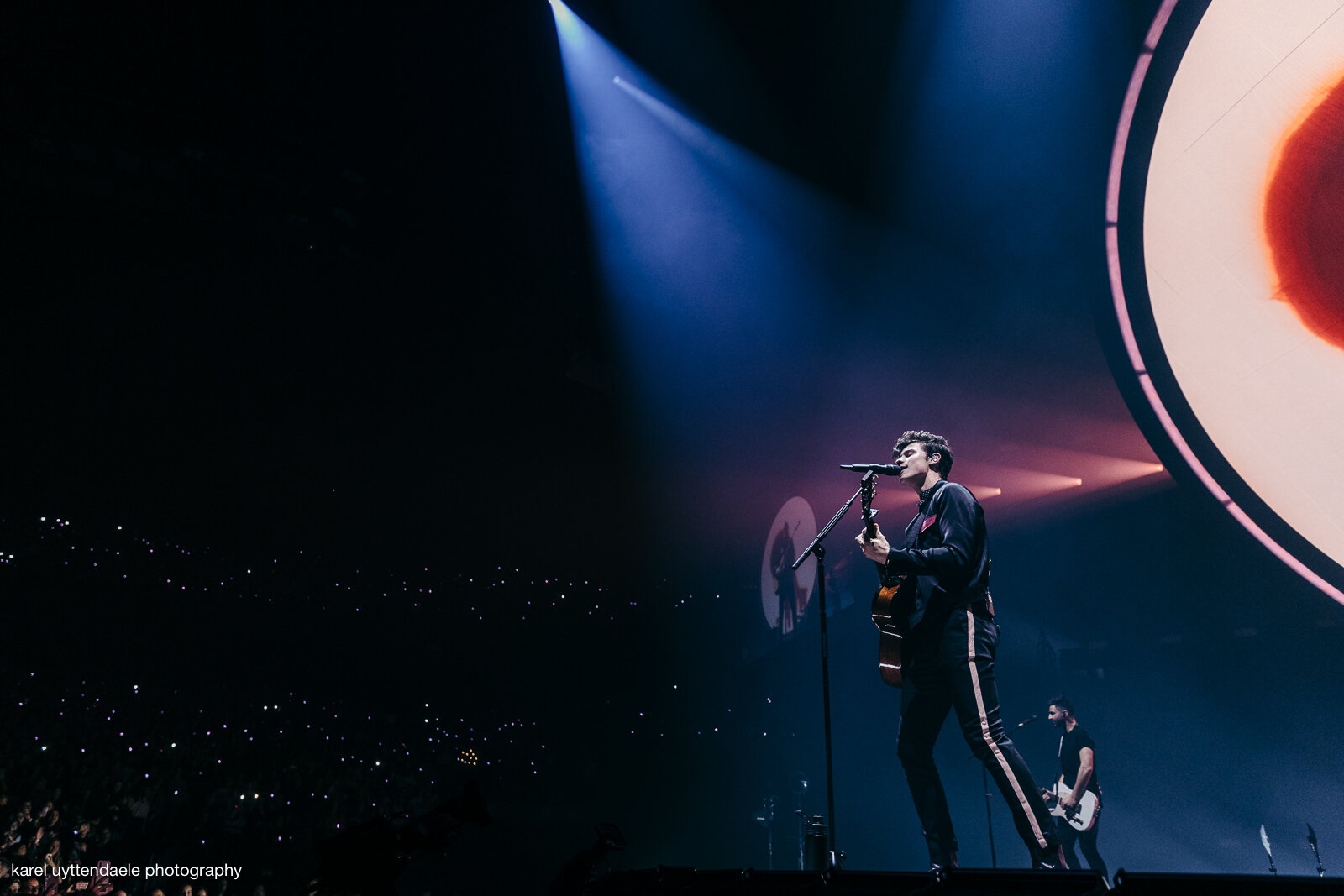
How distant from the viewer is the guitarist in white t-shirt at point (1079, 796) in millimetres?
5852

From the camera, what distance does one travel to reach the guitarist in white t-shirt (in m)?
5.85

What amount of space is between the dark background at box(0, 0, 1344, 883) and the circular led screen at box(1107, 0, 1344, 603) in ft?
1.53

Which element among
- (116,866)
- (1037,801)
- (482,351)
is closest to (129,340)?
(482,351)

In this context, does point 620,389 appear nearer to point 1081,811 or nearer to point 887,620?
point 1081,811

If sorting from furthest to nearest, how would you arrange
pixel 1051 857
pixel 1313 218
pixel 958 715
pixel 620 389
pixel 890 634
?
1. pixel 620 389
2. pixel 890 634
3. pixel 958 715
4. pixel 1313 218
5. pixel 1051 857

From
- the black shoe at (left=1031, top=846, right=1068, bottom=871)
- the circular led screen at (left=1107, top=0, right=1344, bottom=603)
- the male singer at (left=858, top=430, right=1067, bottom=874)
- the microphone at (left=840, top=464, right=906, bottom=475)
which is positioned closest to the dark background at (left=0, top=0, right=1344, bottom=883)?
the circular led screen at (left=1107, top=0, right=1344, bottom=603)

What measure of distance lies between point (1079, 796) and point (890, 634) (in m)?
3.87

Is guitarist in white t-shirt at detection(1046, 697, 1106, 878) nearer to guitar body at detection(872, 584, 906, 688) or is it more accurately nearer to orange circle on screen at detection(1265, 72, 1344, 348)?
guitar body at detection(872, 584, 906, 688)

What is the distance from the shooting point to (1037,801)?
9.66 ft

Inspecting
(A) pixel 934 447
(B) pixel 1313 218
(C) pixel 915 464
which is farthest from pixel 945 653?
(B) pixel 1313 218

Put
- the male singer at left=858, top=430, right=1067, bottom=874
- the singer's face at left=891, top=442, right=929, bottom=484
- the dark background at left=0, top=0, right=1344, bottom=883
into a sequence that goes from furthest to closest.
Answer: the dark background at left=0, top=0, right=1344, bottom=883 < the singer's face at left=891, top=442, right=929, bottom=484 < the male singer at left=858, top=430, right=1067, bottom=874

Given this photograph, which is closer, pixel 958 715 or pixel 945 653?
pixel 958 715

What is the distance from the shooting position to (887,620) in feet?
11.9

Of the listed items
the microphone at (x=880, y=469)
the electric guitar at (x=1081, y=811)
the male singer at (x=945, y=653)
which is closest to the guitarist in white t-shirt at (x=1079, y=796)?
the electric guitar at (x=1081, y=811)
